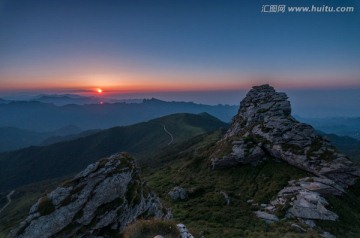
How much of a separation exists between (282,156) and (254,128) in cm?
1641

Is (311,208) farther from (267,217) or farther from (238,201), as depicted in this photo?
(238,201)

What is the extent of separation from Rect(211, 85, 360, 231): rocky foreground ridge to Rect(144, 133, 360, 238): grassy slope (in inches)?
70.4

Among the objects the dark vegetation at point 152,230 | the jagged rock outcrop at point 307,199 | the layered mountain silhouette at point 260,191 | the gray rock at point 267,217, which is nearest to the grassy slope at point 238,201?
the layered mountain silhouette at point 260,191

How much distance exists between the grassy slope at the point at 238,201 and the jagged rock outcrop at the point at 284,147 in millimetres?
2201

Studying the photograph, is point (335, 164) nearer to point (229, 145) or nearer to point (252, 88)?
point (229, 145)

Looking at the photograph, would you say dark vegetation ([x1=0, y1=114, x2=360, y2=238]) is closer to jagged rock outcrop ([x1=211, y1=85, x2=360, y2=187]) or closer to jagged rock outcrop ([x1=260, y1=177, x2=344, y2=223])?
jagged rock outcrop ([x1=260, y1=177, x2=344, y2=223])

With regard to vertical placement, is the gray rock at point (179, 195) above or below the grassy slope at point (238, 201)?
below

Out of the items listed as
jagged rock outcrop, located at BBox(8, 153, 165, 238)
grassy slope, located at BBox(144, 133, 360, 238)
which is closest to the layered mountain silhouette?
grassy slope, located at BBox(144, 133, 360, 238)

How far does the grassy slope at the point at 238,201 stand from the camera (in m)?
33.6

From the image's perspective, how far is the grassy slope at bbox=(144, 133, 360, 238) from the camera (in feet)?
110

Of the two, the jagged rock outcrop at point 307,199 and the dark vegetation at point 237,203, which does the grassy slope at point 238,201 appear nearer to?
the dark vegetation at point 237,203

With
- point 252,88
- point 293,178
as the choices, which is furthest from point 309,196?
point 252,88

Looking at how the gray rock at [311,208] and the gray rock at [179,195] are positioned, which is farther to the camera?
the gray rock at [179,195]

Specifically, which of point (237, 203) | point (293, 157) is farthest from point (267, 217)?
point (293, 157)
